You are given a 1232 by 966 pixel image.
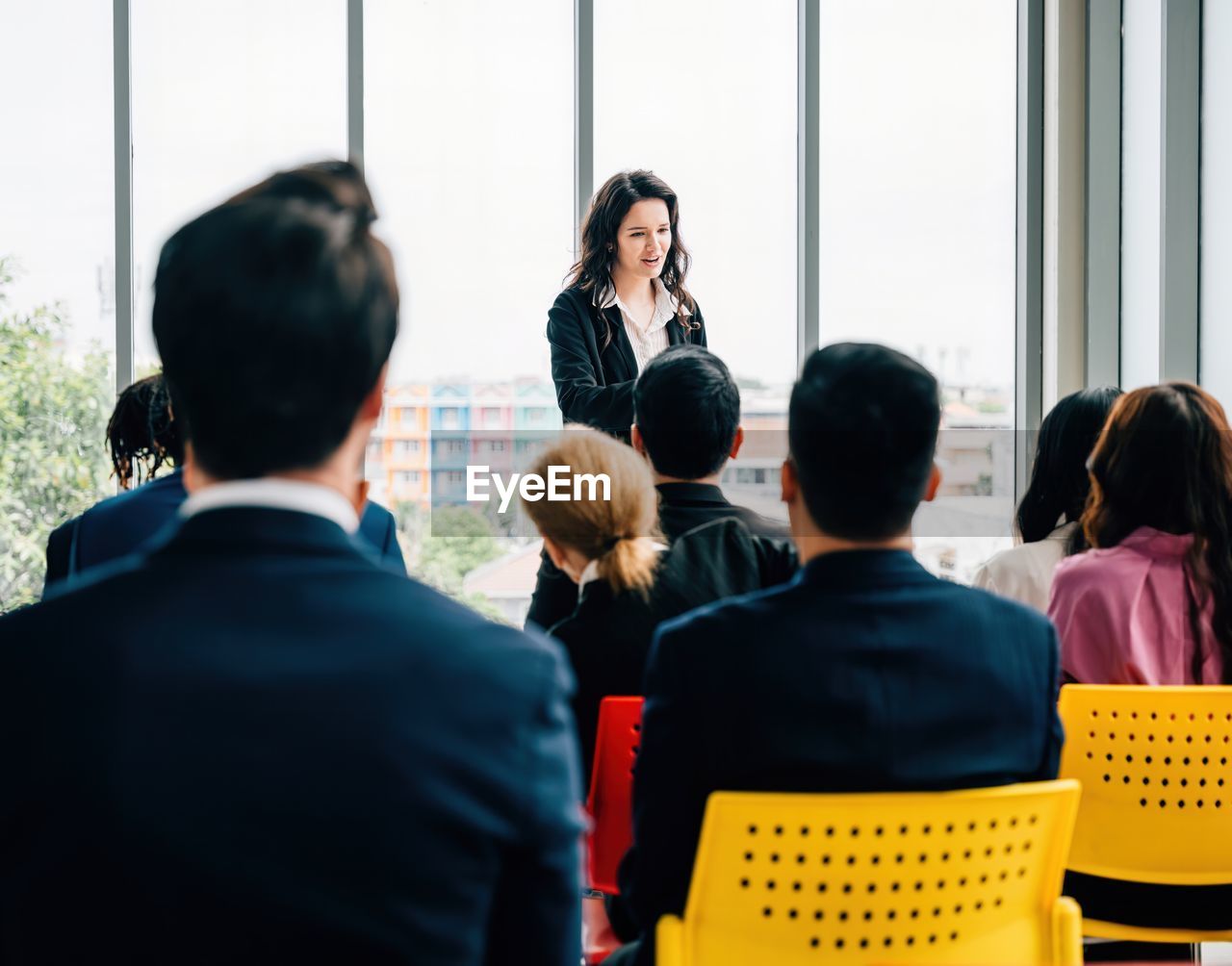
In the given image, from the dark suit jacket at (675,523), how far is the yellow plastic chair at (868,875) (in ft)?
3.04

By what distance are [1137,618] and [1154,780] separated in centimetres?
28

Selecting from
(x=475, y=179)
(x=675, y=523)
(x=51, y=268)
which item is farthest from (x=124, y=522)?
(x=51, y=268)

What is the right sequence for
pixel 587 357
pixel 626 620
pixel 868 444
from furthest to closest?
pixel 587 357 → pixel 626 620 → pixel 868 444

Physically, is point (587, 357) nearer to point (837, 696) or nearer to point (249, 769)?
point (837, 696)

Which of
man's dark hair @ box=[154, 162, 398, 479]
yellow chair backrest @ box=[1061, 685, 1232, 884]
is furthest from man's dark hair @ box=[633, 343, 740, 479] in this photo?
man's dark hair @ box=[154, 162, 398, 479]

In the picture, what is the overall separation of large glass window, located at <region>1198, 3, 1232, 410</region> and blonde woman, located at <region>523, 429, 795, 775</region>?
2340 mm

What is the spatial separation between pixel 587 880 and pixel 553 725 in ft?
3.55

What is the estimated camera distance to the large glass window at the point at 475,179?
4.08 m

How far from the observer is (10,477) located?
4059mm

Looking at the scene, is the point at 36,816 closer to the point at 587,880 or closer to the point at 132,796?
the point at 132,796

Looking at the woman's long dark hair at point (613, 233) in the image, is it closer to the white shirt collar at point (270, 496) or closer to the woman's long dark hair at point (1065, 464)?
the woman's long dark hair at point (1065, 464)

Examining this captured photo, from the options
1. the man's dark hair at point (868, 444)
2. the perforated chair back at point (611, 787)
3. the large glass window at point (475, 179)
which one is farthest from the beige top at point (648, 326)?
the man's dark hair at point (868, 444)

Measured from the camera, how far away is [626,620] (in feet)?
5.65

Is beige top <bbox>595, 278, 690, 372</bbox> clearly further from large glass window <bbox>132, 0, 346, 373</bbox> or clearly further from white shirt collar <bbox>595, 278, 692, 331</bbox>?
large glass window <bbox>132, 0, 346, 373</bbox>
